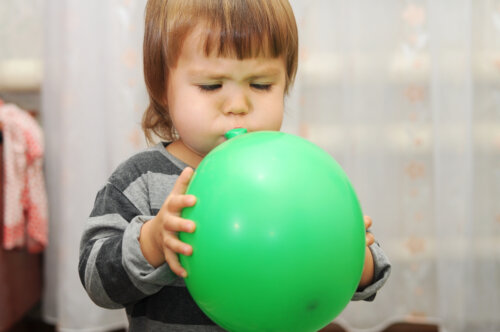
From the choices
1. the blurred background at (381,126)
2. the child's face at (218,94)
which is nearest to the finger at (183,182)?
the child's face at (218,94)

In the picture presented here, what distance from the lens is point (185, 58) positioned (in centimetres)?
69

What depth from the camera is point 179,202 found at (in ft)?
1.75

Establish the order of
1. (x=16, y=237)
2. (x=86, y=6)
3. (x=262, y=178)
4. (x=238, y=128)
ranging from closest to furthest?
1. (x=262, y=178)
2. (x=238, y=128)
3. (x=16, y=237)
4. (x=86, y=6)

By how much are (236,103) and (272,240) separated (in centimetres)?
24

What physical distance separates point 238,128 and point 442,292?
1.26 m

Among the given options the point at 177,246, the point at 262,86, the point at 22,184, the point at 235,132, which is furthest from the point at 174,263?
the point at 22,184

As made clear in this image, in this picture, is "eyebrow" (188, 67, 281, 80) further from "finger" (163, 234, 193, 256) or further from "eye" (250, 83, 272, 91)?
"finger" (163, 234, 193, 256)

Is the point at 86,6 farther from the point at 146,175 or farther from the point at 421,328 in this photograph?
the point at 421,328

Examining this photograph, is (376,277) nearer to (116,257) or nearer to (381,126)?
(116,257)

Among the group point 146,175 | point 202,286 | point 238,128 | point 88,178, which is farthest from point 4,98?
point 202,286

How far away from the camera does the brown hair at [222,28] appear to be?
2.16 feet

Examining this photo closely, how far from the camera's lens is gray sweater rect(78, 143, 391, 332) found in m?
0.61

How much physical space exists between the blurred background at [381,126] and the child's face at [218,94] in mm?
915

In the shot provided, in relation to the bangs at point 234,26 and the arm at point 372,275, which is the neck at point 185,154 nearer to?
the bangs at point 234,26
